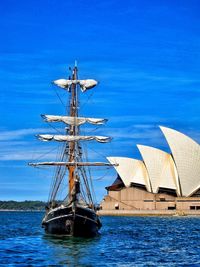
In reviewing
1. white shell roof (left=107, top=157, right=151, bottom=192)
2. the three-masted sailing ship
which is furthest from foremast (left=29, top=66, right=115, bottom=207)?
white shell roof (left=107, top=157, right=151, bottom=192)

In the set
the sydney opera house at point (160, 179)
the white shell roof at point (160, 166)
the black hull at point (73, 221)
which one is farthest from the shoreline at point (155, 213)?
the black hull at point (73, 221)

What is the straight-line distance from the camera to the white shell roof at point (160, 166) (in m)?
103

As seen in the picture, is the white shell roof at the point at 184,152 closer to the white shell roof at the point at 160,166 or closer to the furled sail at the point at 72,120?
the white shell roof at the point at 160,166

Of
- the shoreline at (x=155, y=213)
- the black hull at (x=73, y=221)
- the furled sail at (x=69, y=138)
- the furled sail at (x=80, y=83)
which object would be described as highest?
the furled sail at (x=80, y=83)

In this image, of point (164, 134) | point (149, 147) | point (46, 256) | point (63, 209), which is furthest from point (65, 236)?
point (149, 147)

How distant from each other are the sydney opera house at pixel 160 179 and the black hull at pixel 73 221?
60114 mm

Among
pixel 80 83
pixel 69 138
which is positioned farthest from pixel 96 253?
pixel 80 83

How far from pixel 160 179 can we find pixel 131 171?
255 inches

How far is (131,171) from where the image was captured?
112m

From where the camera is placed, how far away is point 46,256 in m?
26.8

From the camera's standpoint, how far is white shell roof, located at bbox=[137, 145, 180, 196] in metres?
103

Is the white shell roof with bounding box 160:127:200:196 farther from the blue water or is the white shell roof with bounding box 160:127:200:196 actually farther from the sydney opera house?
the blue water

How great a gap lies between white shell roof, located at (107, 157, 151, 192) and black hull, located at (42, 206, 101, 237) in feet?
233

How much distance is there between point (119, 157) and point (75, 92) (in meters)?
→ 65.2
